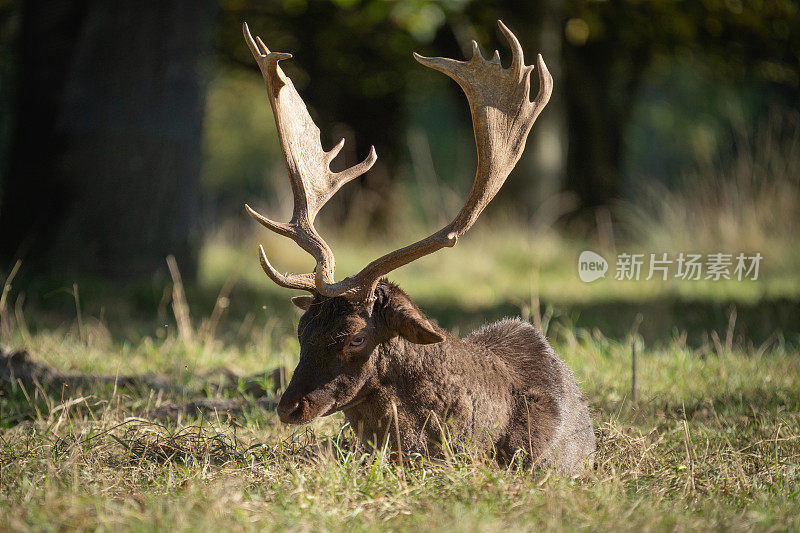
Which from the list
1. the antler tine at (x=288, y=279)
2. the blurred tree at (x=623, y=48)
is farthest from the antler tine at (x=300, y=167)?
the blurred tree at (x=623, y=48)

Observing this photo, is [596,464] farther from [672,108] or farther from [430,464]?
[672,108]

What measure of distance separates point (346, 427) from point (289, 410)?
782mm

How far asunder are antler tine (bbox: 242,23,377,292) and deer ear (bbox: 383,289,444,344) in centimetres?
27

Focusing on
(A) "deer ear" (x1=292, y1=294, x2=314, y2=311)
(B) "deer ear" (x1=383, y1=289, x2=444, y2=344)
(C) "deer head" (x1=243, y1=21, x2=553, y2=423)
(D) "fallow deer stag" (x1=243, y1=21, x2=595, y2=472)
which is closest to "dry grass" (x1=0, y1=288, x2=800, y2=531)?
(D) "fallow deer stag" (x1=243, y1=21, x2=595, y2=472)

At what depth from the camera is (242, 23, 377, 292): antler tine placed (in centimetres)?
339

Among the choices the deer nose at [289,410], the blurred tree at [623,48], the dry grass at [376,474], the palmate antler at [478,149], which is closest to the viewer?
the dry grass at [376,474]

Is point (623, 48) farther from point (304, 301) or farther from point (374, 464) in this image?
point (374, 464)

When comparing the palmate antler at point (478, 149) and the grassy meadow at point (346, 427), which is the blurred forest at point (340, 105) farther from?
the palmate antler at point (478, 149)

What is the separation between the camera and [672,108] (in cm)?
2584

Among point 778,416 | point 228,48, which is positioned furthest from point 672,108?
point 778,416

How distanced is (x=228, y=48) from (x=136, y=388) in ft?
37.1

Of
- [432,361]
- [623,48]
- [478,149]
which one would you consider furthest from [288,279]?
[623,48]

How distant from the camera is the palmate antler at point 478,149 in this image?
3.19m

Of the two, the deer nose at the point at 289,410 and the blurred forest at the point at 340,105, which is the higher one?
the blurred forest at the point at 340,105
